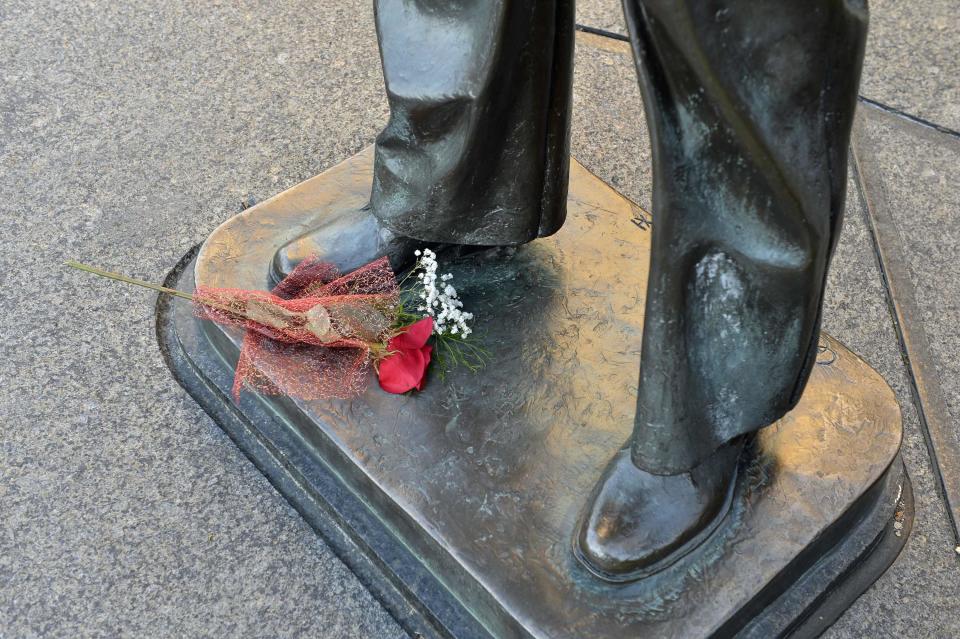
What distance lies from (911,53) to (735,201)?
163cm

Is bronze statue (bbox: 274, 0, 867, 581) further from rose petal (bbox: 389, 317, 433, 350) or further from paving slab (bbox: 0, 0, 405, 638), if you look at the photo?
paving slab (bbox: 0, 0, 405, 638)

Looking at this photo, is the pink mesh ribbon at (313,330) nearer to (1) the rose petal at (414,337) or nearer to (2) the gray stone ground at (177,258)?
(1) the rose petal at (414,337)

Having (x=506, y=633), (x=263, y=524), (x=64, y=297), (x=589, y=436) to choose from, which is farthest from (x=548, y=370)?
(x=64, y=297)

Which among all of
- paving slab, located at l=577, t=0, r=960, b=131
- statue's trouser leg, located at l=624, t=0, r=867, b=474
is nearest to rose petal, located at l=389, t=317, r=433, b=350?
statue's trouser leg, located at l=624, t=0, r=867, b=474

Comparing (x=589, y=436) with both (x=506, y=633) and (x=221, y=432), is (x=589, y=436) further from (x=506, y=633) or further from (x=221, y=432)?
(x=221, y=432)

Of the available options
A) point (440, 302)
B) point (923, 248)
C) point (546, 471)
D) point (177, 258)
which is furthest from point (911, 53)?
point (177, 258)

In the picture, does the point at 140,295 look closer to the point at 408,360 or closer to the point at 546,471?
the point at 408,360

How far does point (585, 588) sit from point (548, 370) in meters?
0.37

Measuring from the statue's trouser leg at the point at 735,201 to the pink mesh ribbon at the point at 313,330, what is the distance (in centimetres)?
49

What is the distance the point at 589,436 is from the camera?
1432mm

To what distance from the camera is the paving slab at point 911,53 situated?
221cm

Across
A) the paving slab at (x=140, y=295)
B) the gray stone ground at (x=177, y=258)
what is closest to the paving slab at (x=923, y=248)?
the gray stone ground at (x=177, y=258)

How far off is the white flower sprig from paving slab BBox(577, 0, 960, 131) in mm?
1141

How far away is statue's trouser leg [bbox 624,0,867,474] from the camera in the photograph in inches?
35.5
